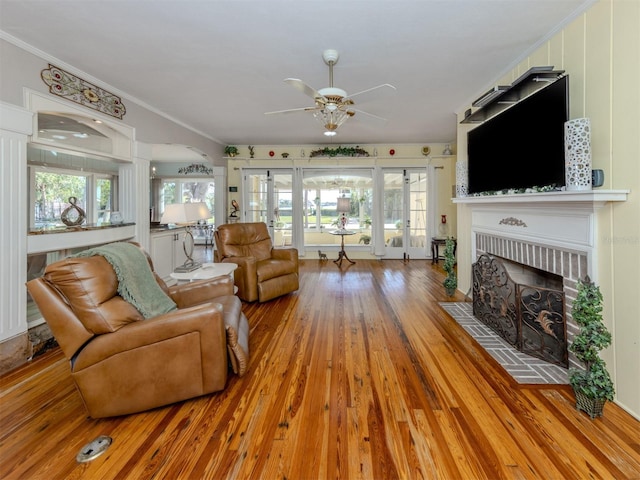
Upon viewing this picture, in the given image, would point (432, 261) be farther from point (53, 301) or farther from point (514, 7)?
point (53, 301)

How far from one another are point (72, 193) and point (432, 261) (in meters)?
7.87

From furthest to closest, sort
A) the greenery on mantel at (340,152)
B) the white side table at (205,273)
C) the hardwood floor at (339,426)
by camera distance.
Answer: the greenery on mantel at (340,152) < the white side table at (205,273) < the hardwood floor at (339,426)

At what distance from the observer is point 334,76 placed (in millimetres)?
3133

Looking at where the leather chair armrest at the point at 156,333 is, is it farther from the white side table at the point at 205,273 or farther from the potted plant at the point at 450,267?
the potted plant at the point at 450,267

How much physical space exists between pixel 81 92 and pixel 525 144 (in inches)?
169

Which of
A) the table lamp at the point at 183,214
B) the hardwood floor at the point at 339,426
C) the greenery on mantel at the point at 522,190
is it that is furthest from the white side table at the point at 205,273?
the greenery on mantel at the point at 522,190

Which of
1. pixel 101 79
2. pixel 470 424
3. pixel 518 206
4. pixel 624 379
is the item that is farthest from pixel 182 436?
pixel 101 79

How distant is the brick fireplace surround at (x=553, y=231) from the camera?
196 centimetres

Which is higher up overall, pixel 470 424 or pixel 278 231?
pixel 278 231

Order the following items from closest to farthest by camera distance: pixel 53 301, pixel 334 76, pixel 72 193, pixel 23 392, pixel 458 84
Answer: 1. pixel 53 301
2. pixel 23 392
3. pixel 334 76
4. pixel 458 84
5. pixel 72 193

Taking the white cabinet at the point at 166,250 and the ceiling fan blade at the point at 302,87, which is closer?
the ceiling fan blade at the point at 302,87

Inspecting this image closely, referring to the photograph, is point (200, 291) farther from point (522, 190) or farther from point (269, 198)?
Result: point (269, 198)

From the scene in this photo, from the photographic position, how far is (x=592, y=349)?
1705 mm

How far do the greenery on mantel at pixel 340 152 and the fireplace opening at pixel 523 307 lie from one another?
13.3 feet
